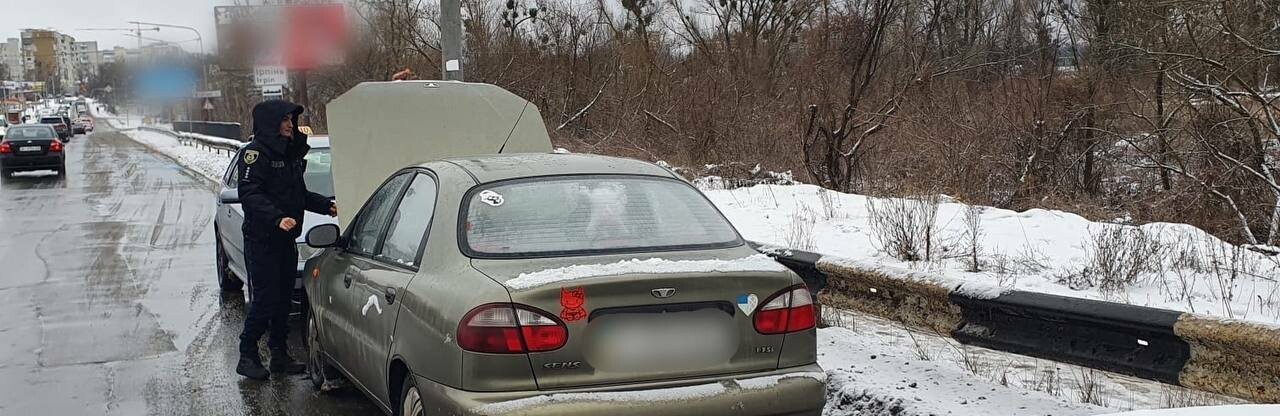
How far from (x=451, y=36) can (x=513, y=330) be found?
8.11 m

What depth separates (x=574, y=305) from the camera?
367 cm

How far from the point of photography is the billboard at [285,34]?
Result: 18.7 m

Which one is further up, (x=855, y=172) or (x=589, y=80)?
(x=589, y=80)

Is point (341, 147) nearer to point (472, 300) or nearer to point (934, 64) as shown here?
point (472, 300)

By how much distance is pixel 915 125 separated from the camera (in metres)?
16.6

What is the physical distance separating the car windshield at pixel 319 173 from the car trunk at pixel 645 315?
5487 mm

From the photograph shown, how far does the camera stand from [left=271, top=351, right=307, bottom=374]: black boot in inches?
255

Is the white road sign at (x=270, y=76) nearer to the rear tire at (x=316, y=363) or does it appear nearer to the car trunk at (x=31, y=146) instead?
the car trunk at (x=31, y=146)

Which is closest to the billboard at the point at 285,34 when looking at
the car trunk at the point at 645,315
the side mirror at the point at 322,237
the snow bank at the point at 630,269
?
the side mirror at the point at 322,237

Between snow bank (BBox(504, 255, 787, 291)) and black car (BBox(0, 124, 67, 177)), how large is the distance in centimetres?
2913

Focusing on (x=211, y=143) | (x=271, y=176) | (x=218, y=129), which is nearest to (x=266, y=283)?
(x=271, y=176)

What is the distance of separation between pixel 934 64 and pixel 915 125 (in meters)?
1.22

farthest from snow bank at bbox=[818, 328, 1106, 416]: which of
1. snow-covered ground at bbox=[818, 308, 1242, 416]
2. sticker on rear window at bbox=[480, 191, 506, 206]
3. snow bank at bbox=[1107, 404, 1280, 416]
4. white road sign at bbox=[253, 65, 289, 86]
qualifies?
white road sign at bbox=[253, 65, 289, 86]

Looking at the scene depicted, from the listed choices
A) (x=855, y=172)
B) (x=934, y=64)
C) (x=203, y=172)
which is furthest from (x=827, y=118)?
(x=203, y=172)
